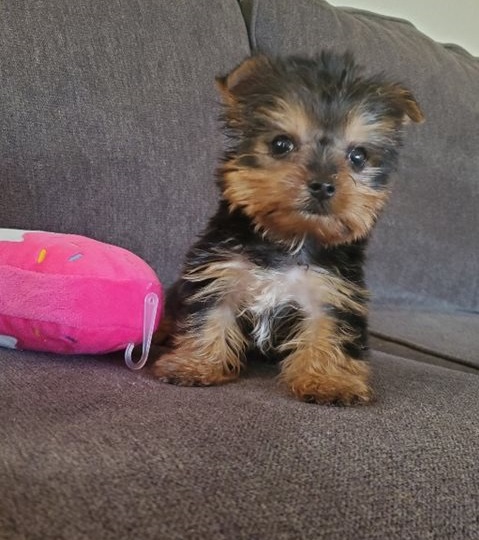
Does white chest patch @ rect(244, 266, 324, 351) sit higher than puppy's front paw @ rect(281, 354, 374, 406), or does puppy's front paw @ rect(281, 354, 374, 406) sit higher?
white chest patch @ rect(244, 266, 324, 351)

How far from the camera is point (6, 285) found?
1263 millimetres

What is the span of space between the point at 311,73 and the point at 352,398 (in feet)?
2.19

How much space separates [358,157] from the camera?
1.52m

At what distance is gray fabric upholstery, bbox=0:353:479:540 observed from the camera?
767mm

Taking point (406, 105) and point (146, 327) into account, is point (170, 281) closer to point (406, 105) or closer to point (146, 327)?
point (146, 327)

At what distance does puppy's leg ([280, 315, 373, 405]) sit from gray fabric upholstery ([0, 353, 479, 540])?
0.05 meters

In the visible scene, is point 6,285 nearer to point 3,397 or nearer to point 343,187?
point 3,397

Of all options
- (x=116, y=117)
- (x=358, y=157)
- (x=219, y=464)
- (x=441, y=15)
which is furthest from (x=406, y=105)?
(x=441, y=15)

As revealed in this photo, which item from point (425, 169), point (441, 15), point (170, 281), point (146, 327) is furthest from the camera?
point (441, 15)

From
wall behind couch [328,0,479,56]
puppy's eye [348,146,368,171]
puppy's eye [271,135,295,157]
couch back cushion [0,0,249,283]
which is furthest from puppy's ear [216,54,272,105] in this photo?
wall behind couch [328,0,479,56]

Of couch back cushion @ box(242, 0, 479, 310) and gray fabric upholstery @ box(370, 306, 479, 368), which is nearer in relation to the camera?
gray fabric upholstery @ box(370, 306, 479, 368)

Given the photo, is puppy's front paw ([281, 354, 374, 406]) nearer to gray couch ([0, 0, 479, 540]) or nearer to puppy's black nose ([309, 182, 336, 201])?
gray couch ([0, 0, 479, 540])

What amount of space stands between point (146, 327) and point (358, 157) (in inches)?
22.6

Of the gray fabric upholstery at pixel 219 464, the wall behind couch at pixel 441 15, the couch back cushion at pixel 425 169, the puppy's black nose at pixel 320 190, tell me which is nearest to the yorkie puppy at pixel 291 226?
the puppy's black nose at pixel 320 190
